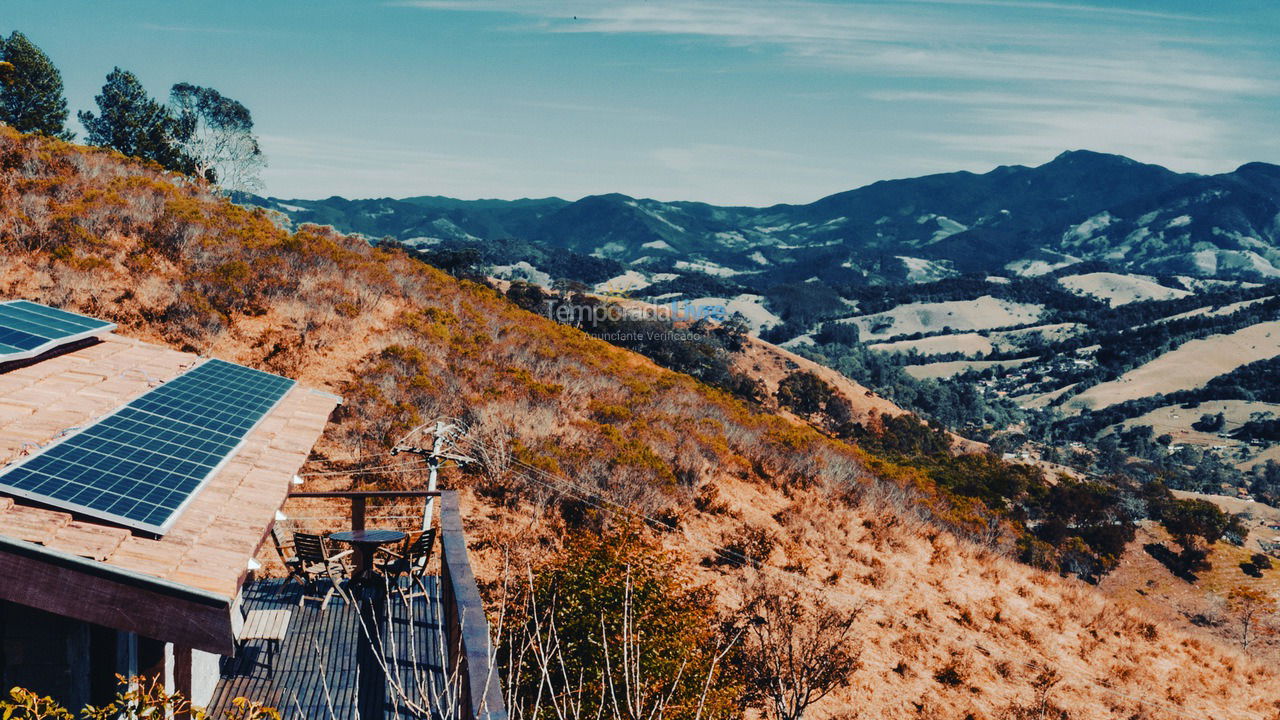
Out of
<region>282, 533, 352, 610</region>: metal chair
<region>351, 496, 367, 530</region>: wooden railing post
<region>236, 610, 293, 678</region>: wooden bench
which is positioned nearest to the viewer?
<region>236, 610, 293, 678</region>: wooden bench

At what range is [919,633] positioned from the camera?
1305cm

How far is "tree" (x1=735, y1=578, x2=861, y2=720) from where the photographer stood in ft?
32.1

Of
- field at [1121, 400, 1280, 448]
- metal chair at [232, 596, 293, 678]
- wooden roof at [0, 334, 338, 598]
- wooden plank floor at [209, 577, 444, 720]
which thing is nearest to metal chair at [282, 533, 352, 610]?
wooden plank floor at [209, 577, 444, 720]

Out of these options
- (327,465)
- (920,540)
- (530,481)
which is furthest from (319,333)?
(920,540)

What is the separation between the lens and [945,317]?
17788 cm

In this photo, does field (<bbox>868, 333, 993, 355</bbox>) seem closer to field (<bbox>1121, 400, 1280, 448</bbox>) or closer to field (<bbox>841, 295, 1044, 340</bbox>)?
field (<bbox>841, 295, 1044, 340</bbox>)

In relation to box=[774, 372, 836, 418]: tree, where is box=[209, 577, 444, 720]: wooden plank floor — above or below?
above

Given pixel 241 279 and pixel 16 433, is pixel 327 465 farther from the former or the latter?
pixel 16 433

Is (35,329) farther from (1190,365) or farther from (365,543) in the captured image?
(1190,365)

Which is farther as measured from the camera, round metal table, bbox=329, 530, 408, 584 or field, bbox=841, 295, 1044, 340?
field, bbox=841, 295, 1044, 340

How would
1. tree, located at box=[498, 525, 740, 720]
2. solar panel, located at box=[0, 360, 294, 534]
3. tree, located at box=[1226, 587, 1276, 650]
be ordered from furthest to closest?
tree, located at box=[1226, 587, 1276, 650], tree, located at box=[498, 525, 740, 720], solar panel, located at box=[0, 360, 294, 534]

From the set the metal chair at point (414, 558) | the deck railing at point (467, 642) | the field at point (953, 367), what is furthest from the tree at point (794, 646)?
the field at point (953, 367)

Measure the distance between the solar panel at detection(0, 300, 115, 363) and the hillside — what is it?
6.07m

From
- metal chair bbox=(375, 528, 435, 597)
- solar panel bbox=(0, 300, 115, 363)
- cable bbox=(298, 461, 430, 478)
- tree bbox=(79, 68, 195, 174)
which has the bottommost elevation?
cable bbox=(298, 461, 430, 478)
